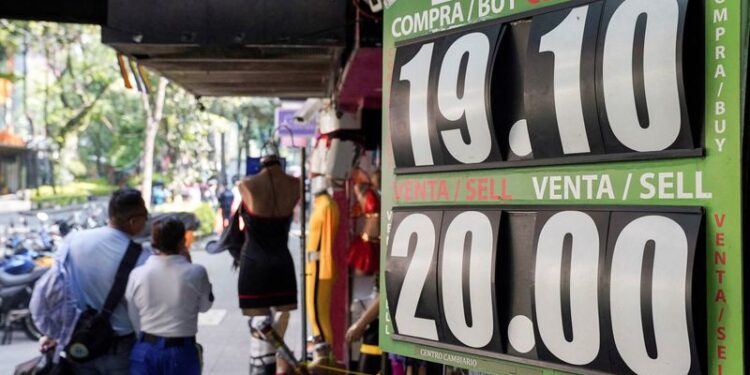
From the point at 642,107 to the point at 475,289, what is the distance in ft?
2.43

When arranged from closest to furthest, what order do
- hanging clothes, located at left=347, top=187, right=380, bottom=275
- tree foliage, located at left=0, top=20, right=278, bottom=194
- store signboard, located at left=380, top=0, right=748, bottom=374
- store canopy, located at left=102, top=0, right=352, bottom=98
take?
1. store signboard, located at left=380, top=0, right=748, bottom=374
2. store canopy, located at left=102, top=0, right=352, bottom=98
3. hanging clothes, located at left=347, top=187, right=380, bottom=275
4. tree foliage, located at left=0, top=20, right=278, bottom=194

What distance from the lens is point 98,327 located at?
4.56 m

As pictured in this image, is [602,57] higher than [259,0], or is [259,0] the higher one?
[259,0]

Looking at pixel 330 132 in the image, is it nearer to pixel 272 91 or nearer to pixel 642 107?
pixel 272 91

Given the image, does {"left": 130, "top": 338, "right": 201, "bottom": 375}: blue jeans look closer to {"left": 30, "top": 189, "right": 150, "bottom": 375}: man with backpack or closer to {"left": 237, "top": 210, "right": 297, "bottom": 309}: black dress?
{"left": 30, "top": 189, "right": 150, "bottom": 375}: man with backpack

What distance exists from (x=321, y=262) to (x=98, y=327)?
2.30 m

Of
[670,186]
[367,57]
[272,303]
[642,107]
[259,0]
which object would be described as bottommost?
[272,303]

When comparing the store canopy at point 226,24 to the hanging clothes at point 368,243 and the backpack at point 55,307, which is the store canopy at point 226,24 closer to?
the backpack at point 55,307

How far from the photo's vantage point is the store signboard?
192cm

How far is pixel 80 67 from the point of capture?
2389 cm

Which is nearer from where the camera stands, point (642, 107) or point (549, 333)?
point (642, 107)

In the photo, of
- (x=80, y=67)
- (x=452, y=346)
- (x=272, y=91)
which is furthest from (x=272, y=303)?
(x=80, y=67)

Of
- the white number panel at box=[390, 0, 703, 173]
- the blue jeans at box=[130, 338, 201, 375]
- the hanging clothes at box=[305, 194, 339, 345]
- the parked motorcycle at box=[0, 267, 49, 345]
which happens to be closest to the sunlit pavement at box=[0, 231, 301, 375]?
the parked motorcycle at box=[0, 267, 49, 345]

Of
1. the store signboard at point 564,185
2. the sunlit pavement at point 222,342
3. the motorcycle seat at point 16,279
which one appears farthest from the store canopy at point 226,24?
the motorcycle seat at point 16,279
